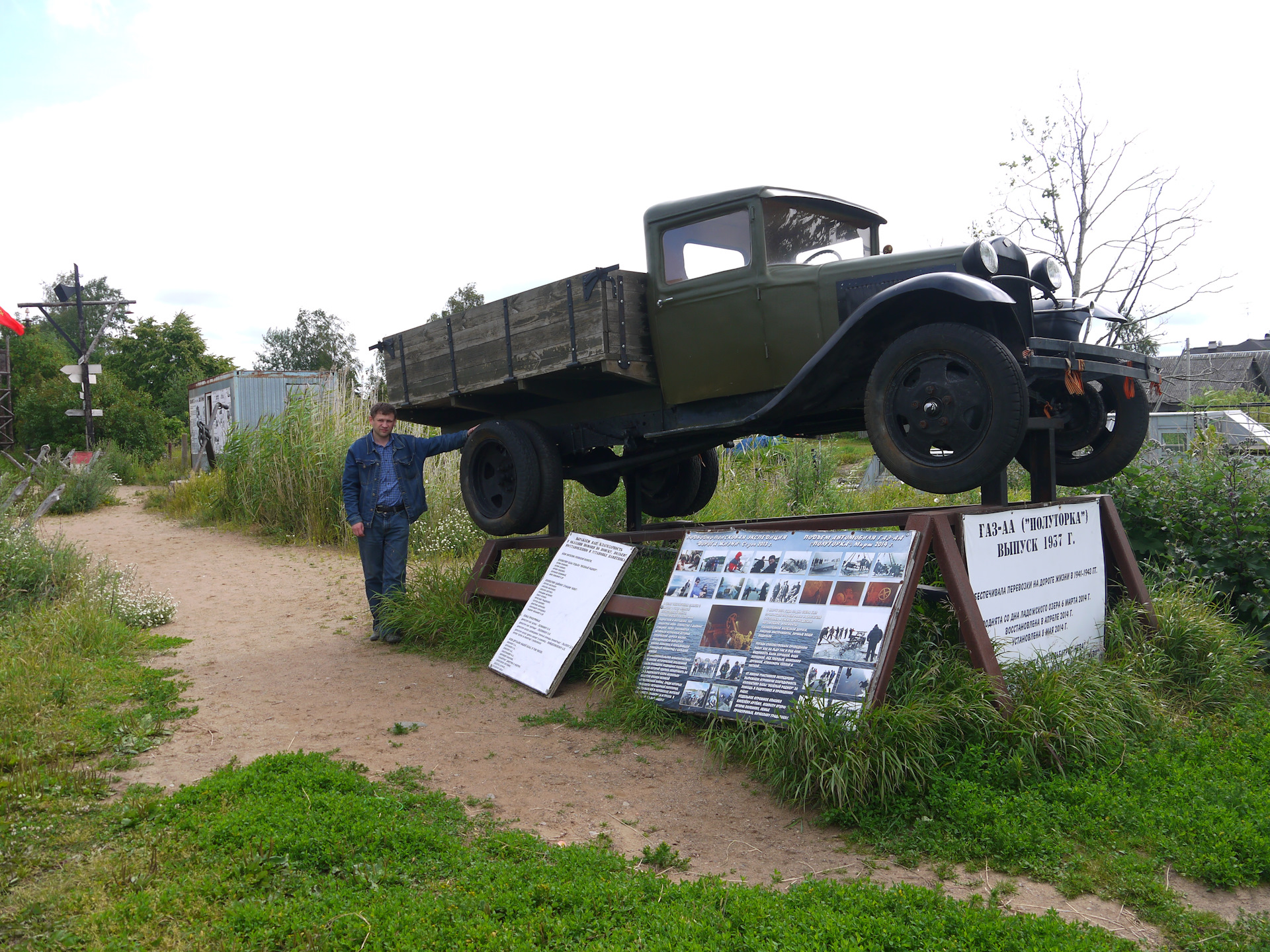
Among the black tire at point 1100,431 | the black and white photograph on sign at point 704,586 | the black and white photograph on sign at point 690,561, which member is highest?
the black tire at point 1100,431

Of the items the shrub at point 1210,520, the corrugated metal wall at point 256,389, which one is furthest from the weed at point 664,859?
the corrugated metal wall at point 256,389

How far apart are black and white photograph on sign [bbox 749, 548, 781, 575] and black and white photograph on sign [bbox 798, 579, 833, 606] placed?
0.79 feet

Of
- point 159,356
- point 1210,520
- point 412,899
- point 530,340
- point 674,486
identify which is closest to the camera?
point 412,899

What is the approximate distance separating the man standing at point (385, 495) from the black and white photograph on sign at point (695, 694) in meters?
3.03

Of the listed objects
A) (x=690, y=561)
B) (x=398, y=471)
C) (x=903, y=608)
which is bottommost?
(x=903, y=608)

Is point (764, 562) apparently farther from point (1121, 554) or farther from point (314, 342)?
point (314, 342)

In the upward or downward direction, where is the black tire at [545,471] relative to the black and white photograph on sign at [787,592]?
upward

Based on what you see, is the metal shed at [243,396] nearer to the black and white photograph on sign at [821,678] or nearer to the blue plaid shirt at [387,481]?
the blue plaid shirt at [387,481]

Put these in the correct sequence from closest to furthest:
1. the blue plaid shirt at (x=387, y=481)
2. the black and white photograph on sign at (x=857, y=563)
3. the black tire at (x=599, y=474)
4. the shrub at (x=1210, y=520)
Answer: the black and white photograph on sign at (x=857, y=563)
the shrub at (x=1210, y=520)
the blue plaid shirt at (x=387, y=481)
the black tire at (x=599, y=474)

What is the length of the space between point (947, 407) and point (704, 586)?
5.14 feet

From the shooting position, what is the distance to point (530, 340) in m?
5.69

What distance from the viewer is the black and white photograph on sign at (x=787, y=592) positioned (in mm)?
4152

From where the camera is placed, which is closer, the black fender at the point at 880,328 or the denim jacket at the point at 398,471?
the black fender at the point at 880,328

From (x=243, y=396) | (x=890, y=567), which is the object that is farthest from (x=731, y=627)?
(x=243, y=396)
